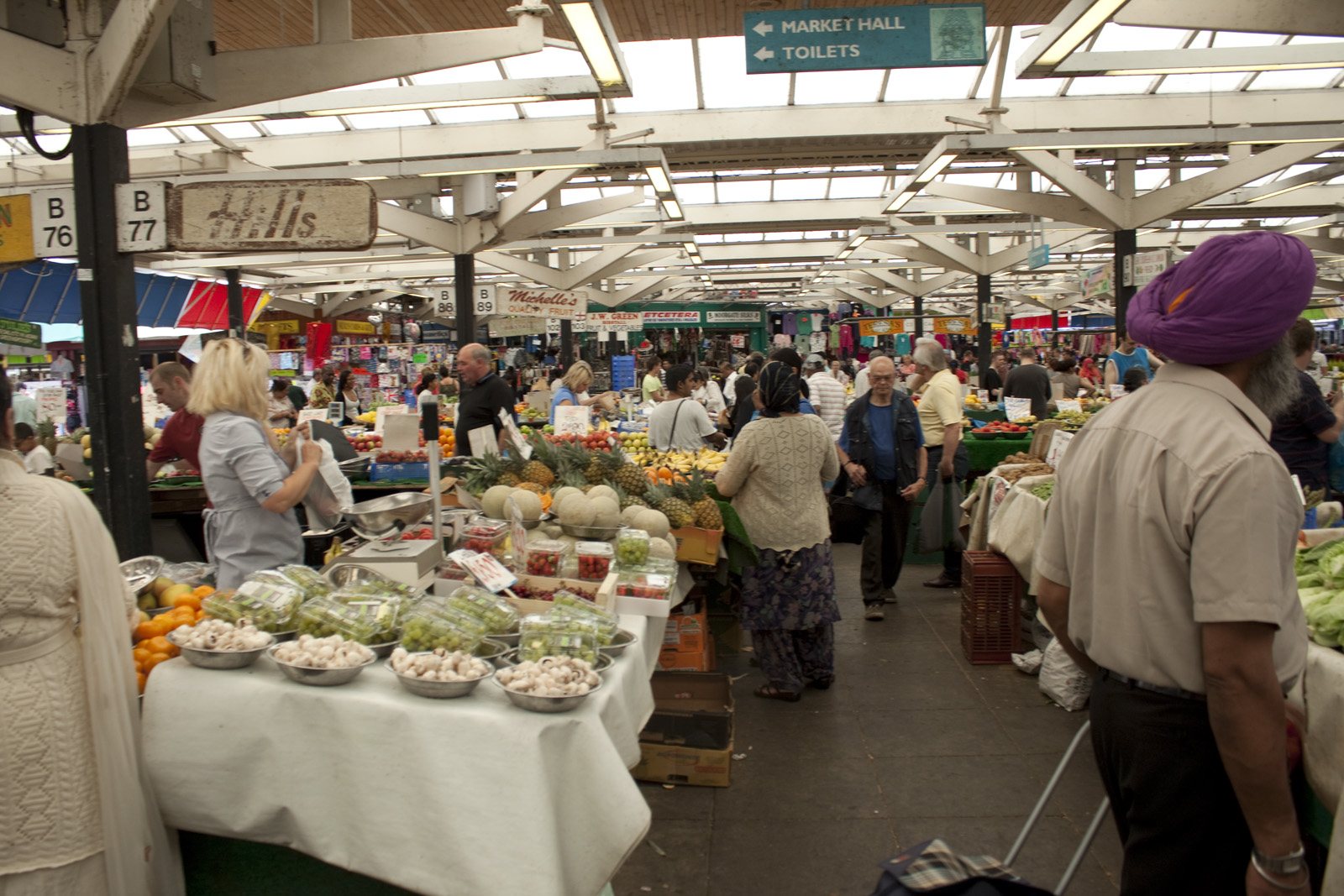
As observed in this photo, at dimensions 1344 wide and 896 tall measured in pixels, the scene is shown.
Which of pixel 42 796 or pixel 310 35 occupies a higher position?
pixel 310 35

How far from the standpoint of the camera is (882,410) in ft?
20.7

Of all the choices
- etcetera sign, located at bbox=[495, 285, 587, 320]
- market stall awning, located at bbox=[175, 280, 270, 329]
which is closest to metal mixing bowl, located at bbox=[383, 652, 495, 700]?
etcetera sign, located at bbox=[495, 285, 587, 320]

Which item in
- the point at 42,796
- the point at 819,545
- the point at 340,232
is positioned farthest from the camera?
the point at 819,545

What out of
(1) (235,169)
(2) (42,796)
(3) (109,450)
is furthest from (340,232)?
(1) (235,169)

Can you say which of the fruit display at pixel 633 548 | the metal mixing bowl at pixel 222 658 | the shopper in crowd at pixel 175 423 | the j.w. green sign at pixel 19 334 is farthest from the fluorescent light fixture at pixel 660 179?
the j.w. green sign at pixel 19 334

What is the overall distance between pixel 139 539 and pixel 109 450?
0.46m

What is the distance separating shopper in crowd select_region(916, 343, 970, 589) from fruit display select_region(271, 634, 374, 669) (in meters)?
5.09

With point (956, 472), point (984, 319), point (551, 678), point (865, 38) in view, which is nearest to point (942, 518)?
point (956, 472)

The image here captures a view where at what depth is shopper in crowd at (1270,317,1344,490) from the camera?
494cm

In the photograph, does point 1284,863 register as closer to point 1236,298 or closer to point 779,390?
point 1236,298

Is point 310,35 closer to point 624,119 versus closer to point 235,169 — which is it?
point 235,169

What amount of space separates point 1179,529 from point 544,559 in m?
2.39

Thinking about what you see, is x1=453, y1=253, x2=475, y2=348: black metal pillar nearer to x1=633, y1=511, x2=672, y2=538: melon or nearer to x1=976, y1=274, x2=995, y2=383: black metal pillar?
x1=633, y1=511, x2=672, y2=538: melon

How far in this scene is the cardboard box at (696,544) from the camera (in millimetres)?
4824
